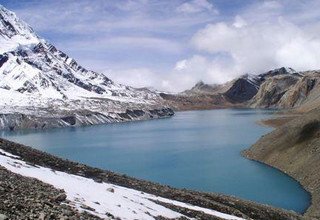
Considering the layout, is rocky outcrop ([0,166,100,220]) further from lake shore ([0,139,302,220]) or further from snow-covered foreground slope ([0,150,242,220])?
lake shore ([0,139,302,220])

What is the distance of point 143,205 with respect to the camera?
93.8 feet

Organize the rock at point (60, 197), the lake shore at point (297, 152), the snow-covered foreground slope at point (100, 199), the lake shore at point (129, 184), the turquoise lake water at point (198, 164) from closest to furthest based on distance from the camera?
the rock at point (60, 197) < the snow-covered foreground slope at point (100, 199) < the lake shore at point (129, 184) < the turquoise lake water at point (198, 164) < the lake shore at point (297, 152)

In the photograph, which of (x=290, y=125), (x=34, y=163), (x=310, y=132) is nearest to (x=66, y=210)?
(x=34, y=163)

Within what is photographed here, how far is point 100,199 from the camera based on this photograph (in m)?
25.8

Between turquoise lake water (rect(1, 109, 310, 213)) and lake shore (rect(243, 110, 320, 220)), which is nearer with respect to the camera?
turquoise lake water (rect(1, 109, 310, 213))

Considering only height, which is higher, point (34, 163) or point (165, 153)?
point (34, 163)

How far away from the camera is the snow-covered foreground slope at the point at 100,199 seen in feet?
76.5

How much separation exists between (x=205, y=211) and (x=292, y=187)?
1758 inches

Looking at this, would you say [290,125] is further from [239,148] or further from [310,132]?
[239,148]

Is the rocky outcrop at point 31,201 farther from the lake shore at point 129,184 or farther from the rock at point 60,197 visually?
the lake shore at point 129,184

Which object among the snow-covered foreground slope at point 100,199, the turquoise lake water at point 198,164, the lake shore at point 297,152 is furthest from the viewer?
the lake shore at point 297,152

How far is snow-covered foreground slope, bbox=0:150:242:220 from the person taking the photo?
2332cm

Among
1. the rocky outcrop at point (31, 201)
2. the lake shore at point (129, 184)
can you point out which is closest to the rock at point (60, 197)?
the rocky outcrop at point (31, 201)

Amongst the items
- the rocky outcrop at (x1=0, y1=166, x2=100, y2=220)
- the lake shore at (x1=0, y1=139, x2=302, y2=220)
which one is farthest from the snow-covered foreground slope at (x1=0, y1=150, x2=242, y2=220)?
the lake shore at (x1=0, y1=139, x2=302, y2=220)
